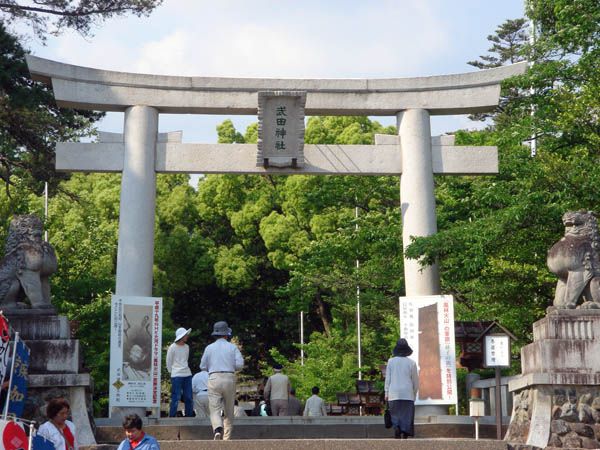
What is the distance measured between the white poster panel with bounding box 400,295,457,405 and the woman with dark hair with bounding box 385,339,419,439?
430 cm

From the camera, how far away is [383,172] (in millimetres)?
17625

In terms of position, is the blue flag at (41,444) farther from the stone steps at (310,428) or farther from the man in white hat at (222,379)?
the stone steps at (310,428)

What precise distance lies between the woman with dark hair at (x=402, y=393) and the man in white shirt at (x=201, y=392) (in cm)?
334

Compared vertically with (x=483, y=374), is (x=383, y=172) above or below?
above

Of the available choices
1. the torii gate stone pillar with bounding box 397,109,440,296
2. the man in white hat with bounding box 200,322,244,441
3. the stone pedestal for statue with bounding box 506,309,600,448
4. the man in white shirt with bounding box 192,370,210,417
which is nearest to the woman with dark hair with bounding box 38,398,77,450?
the man in white hat with bounding box 200,322,244,441

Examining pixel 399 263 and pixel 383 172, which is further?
pixel 399 263

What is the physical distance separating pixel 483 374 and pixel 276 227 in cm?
1270

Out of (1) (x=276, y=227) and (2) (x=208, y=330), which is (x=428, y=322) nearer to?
(1) (x=276, y=227)

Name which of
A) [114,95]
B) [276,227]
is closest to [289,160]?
[114,95]

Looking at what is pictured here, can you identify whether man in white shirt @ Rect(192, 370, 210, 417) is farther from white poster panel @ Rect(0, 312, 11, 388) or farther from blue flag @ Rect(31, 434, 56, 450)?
blue flag @ Rect(31, 434, 56, 450)

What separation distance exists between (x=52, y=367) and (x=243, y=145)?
289 inches

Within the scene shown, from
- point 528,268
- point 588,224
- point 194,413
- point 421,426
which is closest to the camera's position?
point 588,224

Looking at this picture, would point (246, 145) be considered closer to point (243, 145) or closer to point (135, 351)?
point (243, 145)

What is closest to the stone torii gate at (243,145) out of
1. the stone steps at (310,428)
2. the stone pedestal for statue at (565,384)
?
the stone steps at (310,428)
